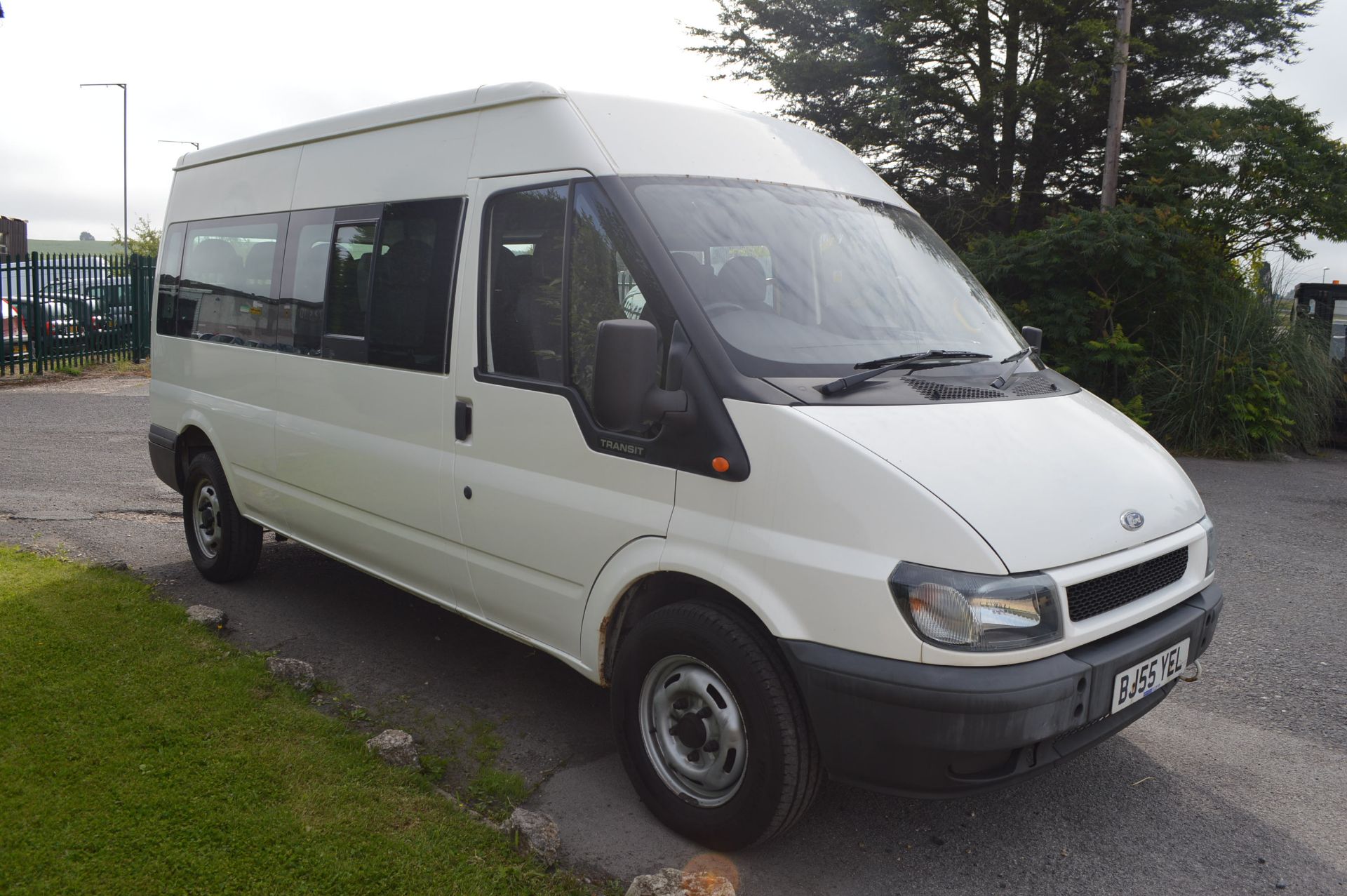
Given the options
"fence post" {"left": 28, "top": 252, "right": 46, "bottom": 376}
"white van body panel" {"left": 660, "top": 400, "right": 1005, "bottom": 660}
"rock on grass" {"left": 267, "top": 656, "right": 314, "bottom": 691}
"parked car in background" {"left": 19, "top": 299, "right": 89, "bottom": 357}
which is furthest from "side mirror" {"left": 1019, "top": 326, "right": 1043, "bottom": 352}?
"parked car in background" {"left": 19, "top": 299, "right": 89, "bottom": 357}

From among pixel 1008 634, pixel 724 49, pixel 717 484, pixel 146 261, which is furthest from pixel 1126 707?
pixel 146 261

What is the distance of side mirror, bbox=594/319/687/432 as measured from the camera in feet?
9.97

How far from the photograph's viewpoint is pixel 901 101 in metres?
15.7

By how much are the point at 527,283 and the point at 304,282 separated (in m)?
1.80

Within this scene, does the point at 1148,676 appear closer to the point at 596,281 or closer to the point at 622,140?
the point at 596,281

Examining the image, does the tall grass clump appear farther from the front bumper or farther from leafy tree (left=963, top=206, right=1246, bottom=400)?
the front bumper

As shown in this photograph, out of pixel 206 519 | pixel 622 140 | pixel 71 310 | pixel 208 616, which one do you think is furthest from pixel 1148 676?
pixel 71 310

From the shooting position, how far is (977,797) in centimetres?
359

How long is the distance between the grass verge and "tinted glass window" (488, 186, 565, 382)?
156 centimetres

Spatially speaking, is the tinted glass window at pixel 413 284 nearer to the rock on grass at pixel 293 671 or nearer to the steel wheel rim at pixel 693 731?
the rock on grass at pixel 293 671

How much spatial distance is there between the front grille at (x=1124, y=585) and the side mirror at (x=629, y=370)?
1.29m

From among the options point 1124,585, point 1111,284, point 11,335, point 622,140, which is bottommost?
point 1124,585

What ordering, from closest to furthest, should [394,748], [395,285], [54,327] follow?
[394,748]
[395,285]
[54,327]

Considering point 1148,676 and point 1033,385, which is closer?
point 1148,676
